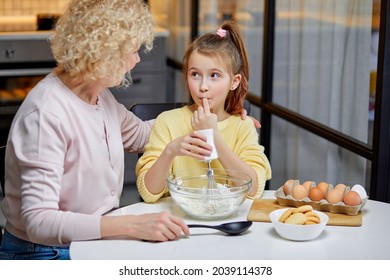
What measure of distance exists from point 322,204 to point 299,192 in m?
0.06

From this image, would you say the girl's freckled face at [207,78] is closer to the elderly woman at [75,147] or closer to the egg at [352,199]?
the elderly woman at [75,147]

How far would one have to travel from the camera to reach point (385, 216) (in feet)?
5.55

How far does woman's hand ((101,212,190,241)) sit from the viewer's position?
1.52m

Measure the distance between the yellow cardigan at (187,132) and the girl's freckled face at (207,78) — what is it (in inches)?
3.3

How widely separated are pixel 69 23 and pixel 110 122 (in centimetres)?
26

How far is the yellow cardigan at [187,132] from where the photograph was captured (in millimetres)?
1860

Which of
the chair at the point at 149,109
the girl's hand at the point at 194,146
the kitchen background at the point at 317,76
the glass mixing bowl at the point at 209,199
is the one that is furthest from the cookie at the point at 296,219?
the kitchen background at the point at 317,76

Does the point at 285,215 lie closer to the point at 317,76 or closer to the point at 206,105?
the point at 206,105

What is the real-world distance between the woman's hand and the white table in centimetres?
1

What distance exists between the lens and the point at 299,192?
1.72 m

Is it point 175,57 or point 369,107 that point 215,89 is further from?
point 175,57

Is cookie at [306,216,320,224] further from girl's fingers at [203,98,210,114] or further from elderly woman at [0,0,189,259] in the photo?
girl's fingers at [203,98,210,114]

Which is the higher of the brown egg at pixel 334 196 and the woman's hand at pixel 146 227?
the brown egg at pixel 334 196


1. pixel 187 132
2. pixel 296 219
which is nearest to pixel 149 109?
pixel 187 132
